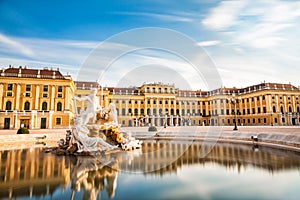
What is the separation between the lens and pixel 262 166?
6.31 m

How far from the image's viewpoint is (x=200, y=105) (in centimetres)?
5875

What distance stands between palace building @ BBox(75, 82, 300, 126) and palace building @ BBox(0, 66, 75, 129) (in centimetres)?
1089

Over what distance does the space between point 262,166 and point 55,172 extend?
6.59 metres

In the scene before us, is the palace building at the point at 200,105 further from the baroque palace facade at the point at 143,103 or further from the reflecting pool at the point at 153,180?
the reflecting pool at the point at 153,180

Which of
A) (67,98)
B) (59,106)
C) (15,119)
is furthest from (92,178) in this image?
(59,106)

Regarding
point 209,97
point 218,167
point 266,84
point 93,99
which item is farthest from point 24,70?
point 266,84

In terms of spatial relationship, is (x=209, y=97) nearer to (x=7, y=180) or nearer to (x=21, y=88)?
(x=21, y=88)

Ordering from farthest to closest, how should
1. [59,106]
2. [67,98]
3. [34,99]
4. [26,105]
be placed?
[67,98]
[59,106]
[34,99]
[26,105]

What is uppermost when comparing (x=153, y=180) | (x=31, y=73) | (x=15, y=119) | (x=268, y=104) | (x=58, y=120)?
(x=31, y=73)

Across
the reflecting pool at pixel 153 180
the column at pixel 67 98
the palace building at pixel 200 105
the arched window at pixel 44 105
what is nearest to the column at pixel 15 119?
the arched window at pixel 44 105

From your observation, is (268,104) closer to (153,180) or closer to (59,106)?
(59,106)

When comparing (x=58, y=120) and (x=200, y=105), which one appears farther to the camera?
(x=200, y=105)

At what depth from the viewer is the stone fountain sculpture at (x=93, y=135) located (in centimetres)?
920

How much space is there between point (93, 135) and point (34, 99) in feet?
98.1
